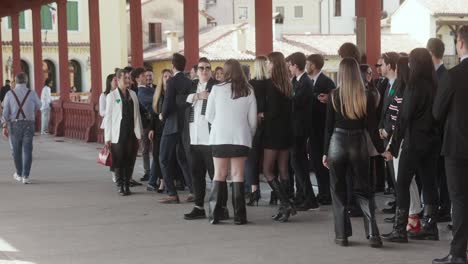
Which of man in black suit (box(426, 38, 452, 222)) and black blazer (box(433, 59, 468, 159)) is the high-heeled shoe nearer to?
man in black suit (box(426, 38, 452, 222))

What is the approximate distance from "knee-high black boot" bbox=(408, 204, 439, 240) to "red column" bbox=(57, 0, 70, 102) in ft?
53.7

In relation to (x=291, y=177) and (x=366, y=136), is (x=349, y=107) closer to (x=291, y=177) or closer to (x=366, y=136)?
(x=366, y=136)

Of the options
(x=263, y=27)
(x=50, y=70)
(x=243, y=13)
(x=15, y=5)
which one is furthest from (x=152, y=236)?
(x=243, y=13)

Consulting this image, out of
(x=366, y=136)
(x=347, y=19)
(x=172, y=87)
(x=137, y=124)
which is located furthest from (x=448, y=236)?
(x=347, y=19)

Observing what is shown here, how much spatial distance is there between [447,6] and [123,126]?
4178 centimetres

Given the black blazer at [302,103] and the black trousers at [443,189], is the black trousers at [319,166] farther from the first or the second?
the black trousers at [443,189]

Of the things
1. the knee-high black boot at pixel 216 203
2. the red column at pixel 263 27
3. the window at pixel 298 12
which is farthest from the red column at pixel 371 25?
the window at pixel 298 12

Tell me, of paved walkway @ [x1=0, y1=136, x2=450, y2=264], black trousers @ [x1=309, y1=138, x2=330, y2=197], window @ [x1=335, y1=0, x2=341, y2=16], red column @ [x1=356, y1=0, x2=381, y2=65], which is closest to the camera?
paved walkway @ [x1=0, y1=136, x2=450, y2=264]

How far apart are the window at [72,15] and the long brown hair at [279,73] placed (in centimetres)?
3814

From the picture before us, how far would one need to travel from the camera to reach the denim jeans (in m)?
12.1

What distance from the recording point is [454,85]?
610cm

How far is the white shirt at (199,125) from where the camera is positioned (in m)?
8.69

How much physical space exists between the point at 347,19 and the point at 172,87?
198 feet

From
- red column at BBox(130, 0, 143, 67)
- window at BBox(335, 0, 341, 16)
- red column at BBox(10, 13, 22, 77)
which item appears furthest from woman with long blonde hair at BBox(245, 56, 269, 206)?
window at BBox(335, 0, 341, 16)
